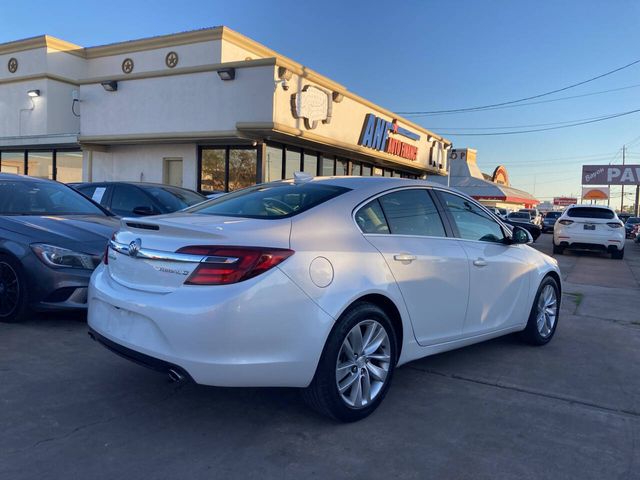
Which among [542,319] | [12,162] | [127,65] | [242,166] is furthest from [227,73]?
[542,319]

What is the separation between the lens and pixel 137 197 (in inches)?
334

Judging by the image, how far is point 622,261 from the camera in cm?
1577

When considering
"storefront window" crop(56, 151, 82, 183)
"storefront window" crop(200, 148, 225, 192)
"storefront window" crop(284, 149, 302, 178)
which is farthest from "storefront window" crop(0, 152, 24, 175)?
"storefront window" crop(284, 149, 302, 178)

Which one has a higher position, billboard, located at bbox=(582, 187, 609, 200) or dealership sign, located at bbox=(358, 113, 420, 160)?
billboard, located at bbox=(582, 187, 609, 200)

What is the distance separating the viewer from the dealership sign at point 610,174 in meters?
52.5

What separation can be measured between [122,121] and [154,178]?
1.89 m

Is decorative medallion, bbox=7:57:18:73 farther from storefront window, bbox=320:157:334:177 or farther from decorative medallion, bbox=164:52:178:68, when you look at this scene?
storefront window, bbox=320:157:334:177

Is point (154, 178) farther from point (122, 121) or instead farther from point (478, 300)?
point (478, 300)

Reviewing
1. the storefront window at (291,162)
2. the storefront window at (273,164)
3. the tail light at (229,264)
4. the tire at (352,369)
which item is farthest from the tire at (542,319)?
the storefront window at (291,162)

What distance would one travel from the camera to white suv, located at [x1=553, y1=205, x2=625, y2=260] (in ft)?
52.0

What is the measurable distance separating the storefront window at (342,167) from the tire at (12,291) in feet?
47.5

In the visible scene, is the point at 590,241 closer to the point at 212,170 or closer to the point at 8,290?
the point at 212,170

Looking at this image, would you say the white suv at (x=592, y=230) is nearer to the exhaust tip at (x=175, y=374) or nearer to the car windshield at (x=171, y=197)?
the car windshield at (x=171, y=197)

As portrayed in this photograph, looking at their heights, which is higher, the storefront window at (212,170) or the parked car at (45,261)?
the storefront window at (212,170)
